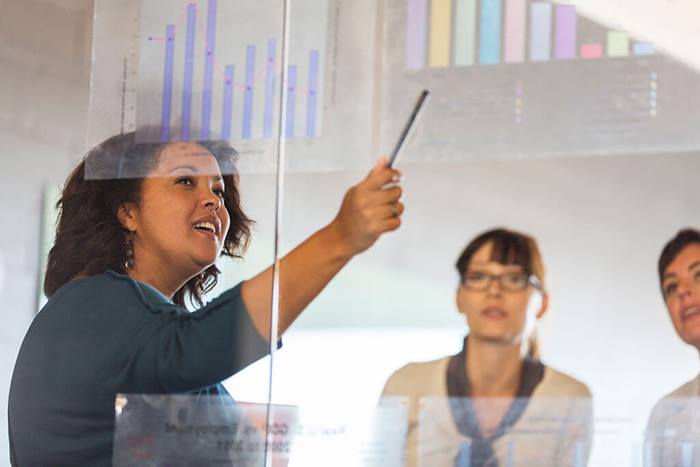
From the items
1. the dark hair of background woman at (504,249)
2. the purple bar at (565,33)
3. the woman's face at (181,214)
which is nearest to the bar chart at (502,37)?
the purple bar at (565,33)

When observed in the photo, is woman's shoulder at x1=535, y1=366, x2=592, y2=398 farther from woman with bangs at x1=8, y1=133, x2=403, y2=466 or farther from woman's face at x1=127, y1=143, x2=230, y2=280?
woman's face at x1=127, y1=143, x2=230, y2=280

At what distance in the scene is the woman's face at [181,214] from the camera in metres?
1.82

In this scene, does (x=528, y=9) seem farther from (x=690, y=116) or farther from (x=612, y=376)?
(x=612, y=376)

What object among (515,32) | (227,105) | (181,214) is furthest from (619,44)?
(181,214)

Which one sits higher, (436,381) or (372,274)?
(372,274)

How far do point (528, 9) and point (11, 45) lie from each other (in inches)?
32.9

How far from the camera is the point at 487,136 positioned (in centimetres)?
171

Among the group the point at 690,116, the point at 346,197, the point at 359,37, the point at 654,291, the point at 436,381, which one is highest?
the point at 359,37

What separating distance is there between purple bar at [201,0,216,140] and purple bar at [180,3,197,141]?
23mm

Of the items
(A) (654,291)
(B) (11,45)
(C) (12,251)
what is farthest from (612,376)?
(B) (11,45)

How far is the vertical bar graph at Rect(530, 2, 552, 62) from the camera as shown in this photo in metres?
1.70

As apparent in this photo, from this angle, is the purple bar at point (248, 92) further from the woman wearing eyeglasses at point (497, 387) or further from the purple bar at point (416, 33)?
the woman wearing eyeglasses at point (497, 387)

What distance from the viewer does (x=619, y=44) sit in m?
1.68

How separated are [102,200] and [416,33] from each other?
21.0 inches
